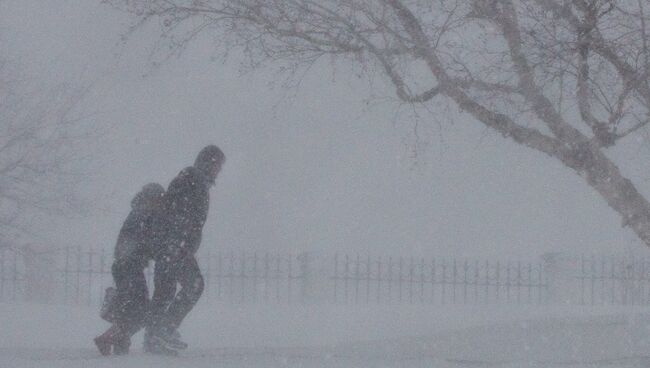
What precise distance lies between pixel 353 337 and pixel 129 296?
8.06 meters

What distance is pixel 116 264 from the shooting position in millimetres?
6809

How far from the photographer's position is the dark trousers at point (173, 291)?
6684mm

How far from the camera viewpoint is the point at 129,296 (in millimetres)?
6824

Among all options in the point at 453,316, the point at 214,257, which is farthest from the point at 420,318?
the point at 214,257

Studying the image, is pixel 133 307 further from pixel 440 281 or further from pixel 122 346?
pixel 440 281

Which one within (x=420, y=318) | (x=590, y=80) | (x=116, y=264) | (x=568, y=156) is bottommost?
(x=420, y=318)

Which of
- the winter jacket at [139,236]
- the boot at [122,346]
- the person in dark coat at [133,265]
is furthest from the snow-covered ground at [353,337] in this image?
the winter jacket at [139,236]

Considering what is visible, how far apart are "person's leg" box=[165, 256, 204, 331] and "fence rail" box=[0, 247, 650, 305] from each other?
9.53 m

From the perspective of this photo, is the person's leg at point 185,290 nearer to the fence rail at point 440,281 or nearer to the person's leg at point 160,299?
the person's leg at point 160,299

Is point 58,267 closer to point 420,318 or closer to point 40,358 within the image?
point 420,318

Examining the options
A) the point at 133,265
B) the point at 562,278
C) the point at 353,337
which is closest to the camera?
the point at 133,265

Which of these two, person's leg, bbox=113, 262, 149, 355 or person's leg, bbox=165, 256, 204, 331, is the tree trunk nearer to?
person's leg, bbox=165, 256, 204, 331

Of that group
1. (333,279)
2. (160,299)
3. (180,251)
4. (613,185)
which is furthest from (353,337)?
(180,251)

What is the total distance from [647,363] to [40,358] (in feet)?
16.9
